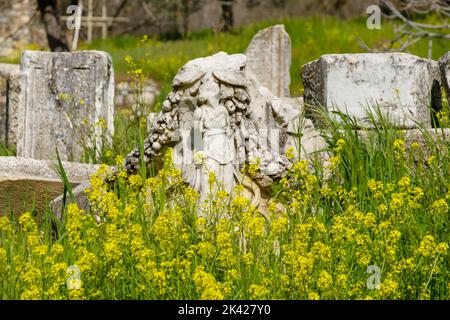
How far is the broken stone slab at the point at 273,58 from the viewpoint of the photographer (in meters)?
9.20

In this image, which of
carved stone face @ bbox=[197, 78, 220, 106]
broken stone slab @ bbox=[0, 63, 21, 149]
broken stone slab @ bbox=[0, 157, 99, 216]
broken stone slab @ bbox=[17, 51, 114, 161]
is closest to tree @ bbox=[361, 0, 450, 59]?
broken stone slab @ bbox=[17, 51, 114, 161]

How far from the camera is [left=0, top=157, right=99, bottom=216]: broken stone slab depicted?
6.29m

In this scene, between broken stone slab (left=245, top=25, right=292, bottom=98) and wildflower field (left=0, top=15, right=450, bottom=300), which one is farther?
broken stone slab (left=245, top=25, right=292, bottom=98)

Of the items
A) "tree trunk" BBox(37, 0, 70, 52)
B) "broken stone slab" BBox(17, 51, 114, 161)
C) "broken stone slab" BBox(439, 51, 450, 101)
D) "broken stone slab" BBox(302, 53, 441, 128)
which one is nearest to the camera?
"broken stone slab" BBox(302, 53, 441, 128)

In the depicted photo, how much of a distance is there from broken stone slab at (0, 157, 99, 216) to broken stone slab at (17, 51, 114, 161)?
159cm

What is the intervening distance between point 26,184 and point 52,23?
25.4 ft

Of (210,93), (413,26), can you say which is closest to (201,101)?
(210,93)

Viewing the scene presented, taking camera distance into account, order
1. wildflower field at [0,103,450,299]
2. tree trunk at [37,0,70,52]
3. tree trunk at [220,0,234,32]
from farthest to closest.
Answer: tree trunk at [220,0,234,32]
tree trunk at [37,0,70,52]
wildflower field at [0,103,450,299]

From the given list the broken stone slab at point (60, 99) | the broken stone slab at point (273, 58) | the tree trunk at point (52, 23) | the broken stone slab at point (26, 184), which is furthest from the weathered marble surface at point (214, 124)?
the tree trunk at point (52, 23)

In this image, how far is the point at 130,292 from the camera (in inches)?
178

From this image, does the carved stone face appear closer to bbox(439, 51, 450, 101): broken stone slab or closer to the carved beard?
the carved beard
